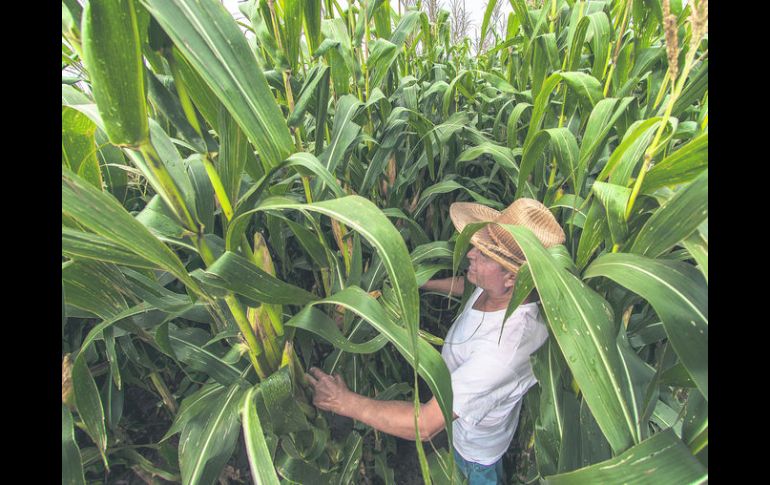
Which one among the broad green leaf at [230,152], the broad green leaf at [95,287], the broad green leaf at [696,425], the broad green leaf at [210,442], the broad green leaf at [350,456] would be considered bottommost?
the broad green leaf at [350,456]

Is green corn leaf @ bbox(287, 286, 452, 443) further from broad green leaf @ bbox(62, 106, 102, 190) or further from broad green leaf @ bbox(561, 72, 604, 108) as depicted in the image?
broad green leaf @ bbox(561, 72, 604, 108)

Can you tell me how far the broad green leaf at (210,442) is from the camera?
1.60ft

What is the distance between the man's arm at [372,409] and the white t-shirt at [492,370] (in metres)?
0.05

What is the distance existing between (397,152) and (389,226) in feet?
2.47

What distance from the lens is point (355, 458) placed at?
793 millimetres

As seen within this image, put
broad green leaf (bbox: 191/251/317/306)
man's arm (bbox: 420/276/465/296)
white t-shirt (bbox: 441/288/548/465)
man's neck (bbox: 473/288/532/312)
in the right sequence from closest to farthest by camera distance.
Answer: broad green leaf (bbox: 191/251/317/306) < white t-shirt (bbox: 441/288/548/465) < man's neck (bbox: 473/288/532/312) < man's arm (bbox: 420/276/465/296)

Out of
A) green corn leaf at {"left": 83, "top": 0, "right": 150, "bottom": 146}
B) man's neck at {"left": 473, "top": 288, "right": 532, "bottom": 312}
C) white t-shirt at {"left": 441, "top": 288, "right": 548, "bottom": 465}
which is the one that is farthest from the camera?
man's neck at {"left": 473, "top": 288, "right": 532, "bottom": 312}

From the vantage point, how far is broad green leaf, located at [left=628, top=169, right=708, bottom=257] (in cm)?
33

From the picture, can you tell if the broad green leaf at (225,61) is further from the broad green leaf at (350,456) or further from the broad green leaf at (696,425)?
the broad green leaf at (350,456)

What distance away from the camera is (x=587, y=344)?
1.26 ft

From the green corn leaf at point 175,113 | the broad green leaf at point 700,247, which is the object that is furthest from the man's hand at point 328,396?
the broad green leaf at point 700,247

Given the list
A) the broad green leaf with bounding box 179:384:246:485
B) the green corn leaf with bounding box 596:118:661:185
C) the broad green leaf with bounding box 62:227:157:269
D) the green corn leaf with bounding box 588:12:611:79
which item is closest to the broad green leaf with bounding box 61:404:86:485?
the broad green leaf with bounding box 179:384:246:485
